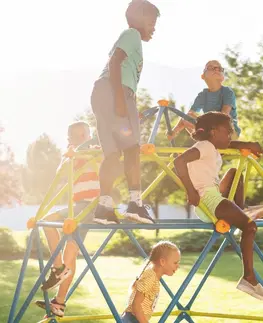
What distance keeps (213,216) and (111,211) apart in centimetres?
76

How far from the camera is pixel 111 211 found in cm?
473

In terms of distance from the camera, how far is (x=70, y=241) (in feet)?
18.1

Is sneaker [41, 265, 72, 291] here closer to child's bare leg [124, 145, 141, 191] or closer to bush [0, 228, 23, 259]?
child's bare leg [124, 145, 141, 191]

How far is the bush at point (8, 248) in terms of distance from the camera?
20.0 meters

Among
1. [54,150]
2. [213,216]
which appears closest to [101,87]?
[213,216]

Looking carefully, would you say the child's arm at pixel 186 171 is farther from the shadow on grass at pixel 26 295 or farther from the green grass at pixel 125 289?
the green grass at pixel 125 289

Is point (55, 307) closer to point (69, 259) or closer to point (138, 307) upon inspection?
point (69, 259)

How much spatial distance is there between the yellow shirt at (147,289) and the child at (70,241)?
65 centimetres

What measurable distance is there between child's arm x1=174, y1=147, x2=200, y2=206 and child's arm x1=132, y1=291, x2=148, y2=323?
0.93 meters

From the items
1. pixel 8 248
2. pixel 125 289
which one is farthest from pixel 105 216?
pixel 8 248

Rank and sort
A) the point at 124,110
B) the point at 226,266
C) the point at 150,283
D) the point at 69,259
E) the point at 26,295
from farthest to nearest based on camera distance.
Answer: the point at 226,266, the point at 26,295, the point at 69,259, the point at 150,283, the point at 124,110

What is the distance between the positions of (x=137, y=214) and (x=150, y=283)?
699mm

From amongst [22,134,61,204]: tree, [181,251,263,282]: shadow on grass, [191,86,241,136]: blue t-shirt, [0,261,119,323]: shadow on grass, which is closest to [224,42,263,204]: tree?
[181,251,263,282]: shadow on grass

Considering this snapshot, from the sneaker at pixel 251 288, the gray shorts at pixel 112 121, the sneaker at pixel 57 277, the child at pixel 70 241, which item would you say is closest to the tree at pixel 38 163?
the child at pixel 70 241
